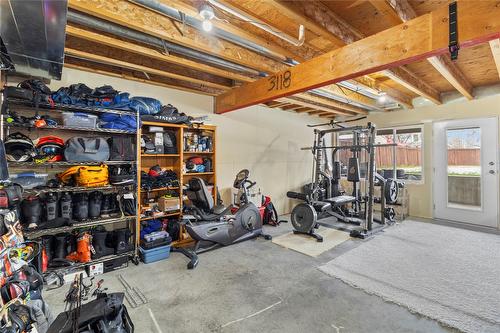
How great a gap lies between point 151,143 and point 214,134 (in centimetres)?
107

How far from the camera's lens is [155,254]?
3328 millimetres

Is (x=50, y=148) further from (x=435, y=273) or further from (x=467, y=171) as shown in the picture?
(x=467, y=171)

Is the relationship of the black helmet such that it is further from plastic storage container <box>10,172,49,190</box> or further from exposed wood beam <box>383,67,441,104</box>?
exposed wood beam <box>383,67,441,104</box>

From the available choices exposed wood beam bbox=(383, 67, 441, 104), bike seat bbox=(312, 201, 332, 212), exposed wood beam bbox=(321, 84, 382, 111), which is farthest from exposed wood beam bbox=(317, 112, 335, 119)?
bike seat bbox=(312, 201, 332, 212)

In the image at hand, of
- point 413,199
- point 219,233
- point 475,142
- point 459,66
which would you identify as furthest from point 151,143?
point 475,142

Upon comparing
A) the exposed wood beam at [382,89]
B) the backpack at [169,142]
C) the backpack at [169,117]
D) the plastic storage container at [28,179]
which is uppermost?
the exposed wood beam at [382,89]

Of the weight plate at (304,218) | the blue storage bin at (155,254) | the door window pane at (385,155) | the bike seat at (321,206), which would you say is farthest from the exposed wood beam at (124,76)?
the door window pane at (385,155)

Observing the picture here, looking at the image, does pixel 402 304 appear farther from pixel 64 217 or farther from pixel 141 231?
pixel 64 217

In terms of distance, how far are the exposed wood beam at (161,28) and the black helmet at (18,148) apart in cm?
158

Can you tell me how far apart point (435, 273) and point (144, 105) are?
14.2ft

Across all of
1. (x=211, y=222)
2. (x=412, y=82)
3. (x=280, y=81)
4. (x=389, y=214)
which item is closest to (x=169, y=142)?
(x=211, y=222)

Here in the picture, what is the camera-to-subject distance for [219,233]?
3.72 meters

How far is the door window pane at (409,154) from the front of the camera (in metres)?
5.85

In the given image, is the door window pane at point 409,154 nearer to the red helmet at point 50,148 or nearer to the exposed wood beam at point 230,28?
the exposed wood beam at point 230,28
